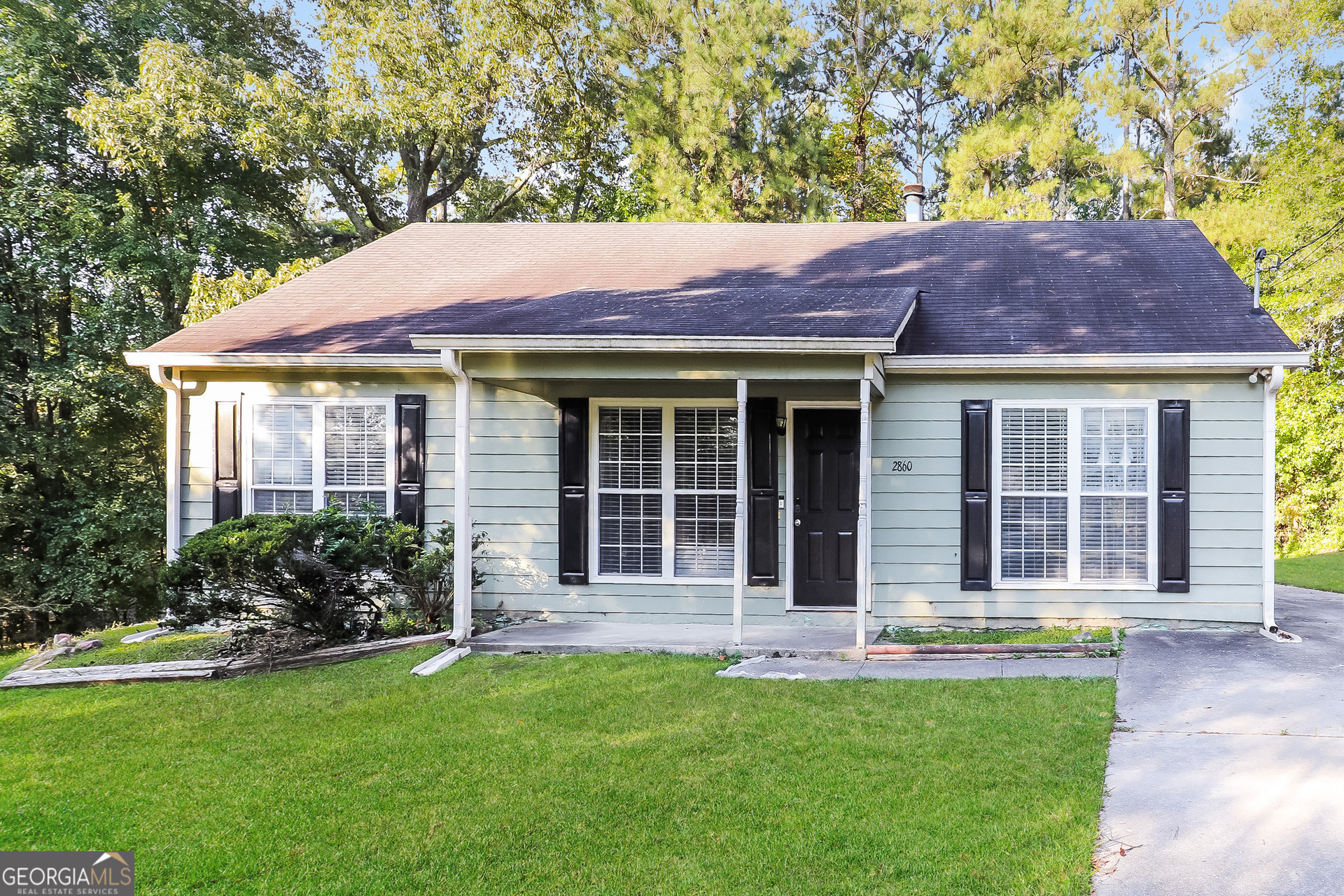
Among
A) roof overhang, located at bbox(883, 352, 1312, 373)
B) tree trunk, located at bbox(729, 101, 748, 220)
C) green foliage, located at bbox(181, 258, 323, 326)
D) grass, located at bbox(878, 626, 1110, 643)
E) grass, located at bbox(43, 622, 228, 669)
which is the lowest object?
grass, located at bbox(43, 622, 228, 669)

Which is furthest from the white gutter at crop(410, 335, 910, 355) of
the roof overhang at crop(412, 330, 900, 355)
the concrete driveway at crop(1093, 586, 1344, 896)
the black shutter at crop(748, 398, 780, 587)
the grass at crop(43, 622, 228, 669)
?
the grass at crop(43, 622, 228, 669)

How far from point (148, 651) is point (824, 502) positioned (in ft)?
18.9

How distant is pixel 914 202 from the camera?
1104 cm

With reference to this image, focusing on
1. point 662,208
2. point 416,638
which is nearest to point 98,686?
point 416,638

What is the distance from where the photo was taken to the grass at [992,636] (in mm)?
6719

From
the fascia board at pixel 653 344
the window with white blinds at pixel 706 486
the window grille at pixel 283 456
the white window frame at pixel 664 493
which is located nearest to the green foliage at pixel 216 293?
the window grille at pixel 283 456

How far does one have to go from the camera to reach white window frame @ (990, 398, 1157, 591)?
7.06m

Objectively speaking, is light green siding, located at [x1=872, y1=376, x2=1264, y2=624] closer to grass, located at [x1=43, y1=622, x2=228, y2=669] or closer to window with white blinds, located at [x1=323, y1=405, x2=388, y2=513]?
window with white blinds, located at [x1=323, y1=405, x2=388, y2=513]

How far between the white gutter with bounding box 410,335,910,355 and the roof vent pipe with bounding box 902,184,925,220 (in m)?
5.33

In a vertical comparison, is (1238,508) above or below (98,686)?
above

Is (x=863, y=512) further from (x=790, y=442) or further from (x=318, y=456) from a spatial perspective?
(x=318, y=456)

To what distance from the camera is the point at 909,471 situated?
7344 millimetres

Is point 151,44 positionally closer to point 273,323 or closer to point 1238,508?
point 273,323

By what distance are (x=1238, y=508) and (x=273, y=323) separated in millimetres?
8732
